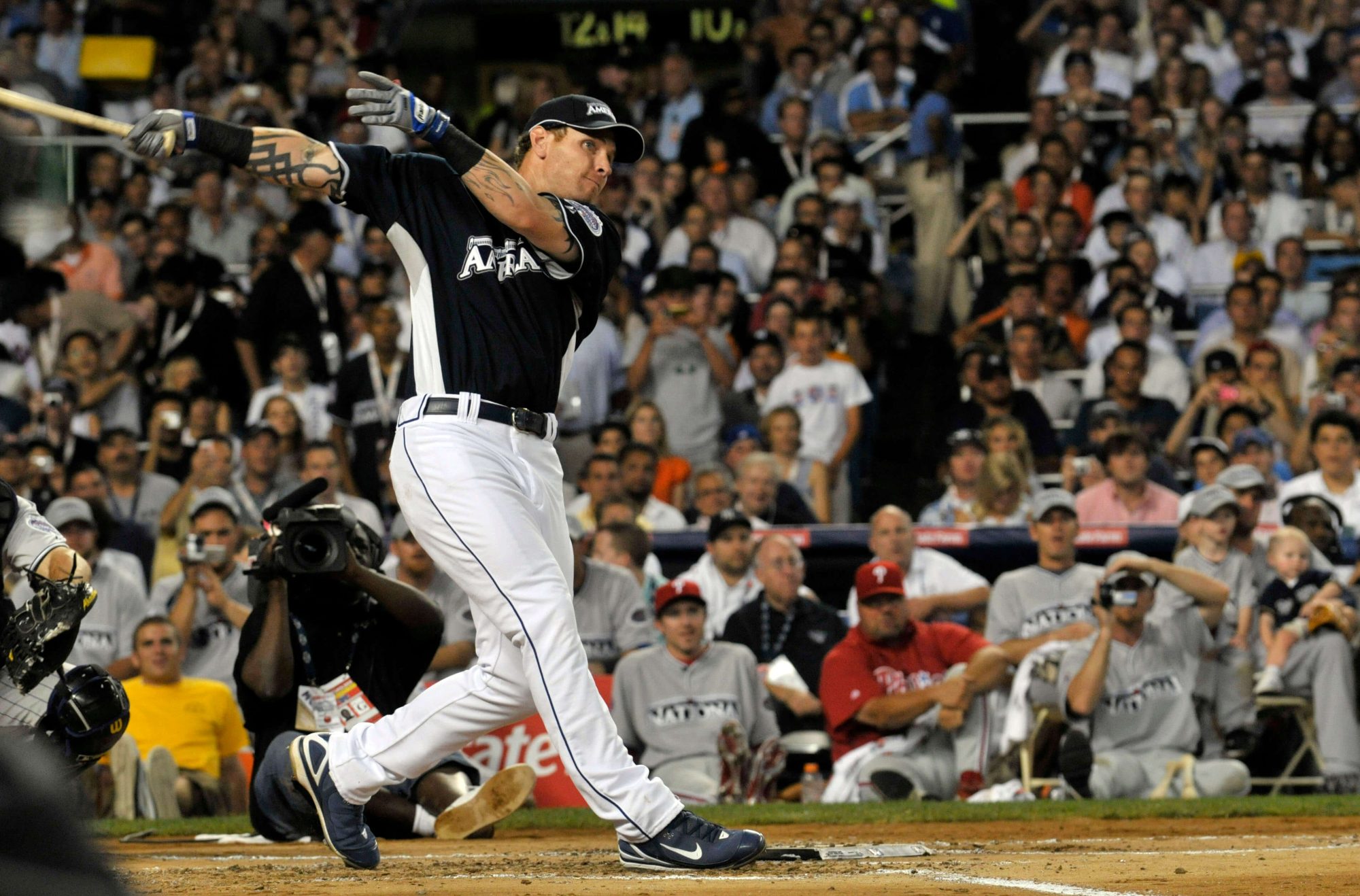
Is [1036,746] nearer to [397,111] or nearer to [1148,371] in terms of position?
[1148,371]

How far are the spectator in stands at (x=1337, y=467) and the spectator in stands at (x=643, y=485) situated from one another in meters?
3.80

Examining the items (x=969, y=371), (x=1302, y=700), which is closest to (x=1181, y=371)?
(x=969, y=371)

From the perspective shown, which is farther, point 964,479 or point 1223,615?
point 964,479

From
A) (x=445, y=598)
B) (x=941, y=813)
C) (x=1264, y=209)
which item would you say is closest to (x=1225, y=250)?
(x=1264, y=209)

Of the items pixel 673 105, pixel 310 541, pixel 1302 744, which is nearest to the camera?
pixel 310 541

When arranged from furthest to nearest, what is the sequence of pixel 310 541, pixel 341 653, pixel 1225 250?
1. pixel 1225 250
2. pixel 341 653
3. pixel 310 541

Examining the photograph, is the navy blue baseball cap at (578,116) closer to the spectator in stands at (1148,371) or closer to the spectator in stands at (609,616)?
the spectator in stands at (609,616)

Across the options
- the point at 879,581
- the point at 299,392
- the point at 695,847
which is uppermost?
the point at 299,392

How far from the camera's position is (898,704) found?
366 inches

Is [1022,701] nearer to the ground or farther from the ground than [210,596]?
nearer to the ground

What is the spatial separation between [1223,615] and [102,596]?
626 cm

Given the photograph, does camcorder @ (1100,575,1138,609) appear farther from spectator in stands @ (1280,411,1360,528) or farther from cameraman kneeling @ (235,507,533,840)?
cameraman kneeling @ (235,507,533,840)

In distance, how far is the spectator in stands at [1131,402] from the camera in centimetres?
1264

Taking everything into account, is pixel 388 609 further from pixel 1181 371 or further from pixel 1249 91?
pixel 1249 91
